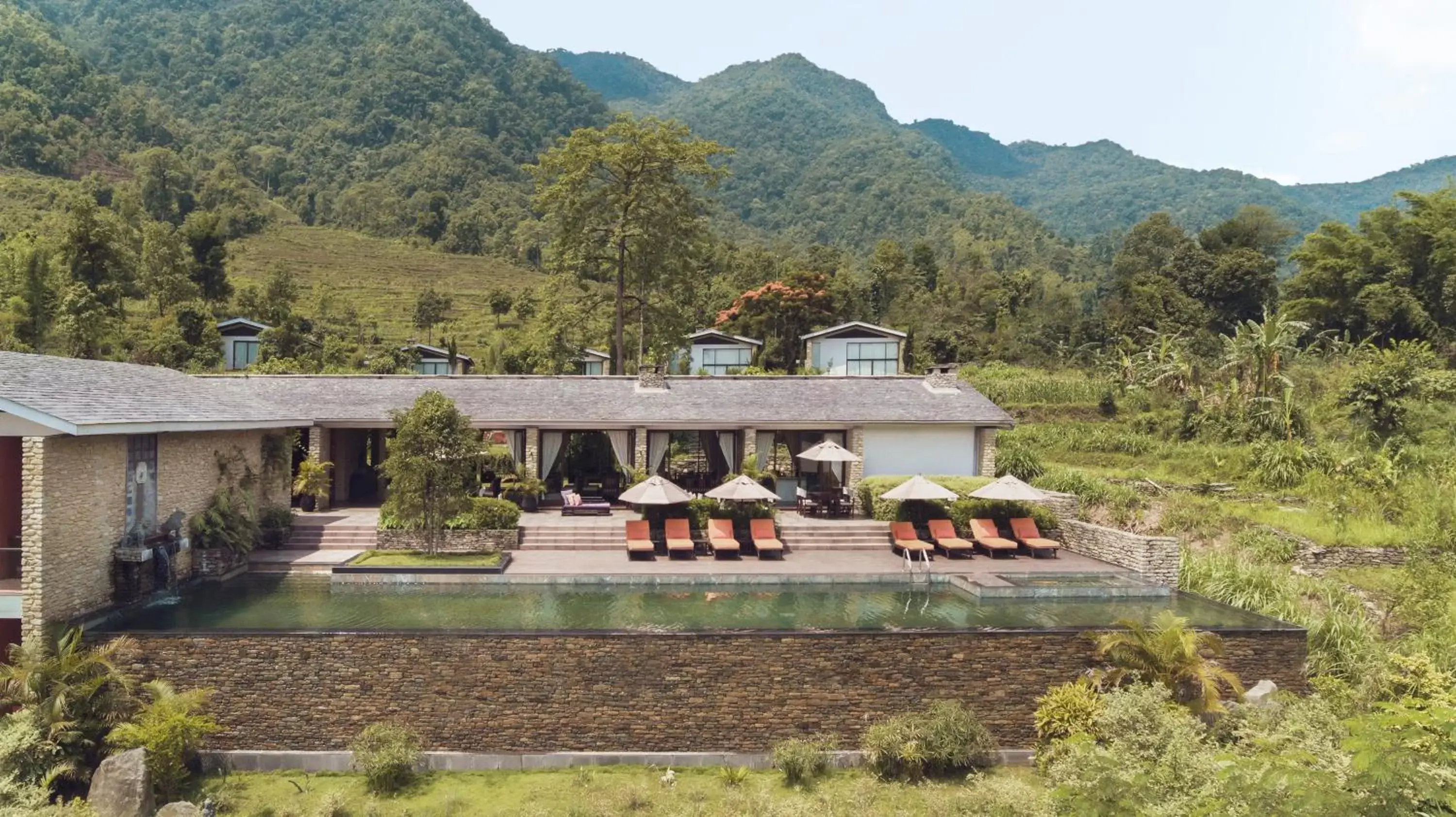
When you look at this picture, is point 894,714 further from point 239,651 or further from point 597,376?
point 597,376

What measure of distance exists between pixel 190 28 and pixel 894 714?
624ft

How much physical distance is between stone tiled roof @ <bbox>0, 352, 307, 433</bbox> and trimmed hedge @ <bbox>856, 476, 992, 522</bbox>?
44.7 ft

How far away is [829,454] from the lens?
2012cm

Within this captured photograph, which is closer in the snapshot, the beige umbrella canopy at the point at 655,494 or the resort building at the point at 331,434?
the resort building at the point at 331,434

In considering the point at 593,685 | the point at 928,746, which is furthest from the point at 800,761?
the point at 593,685

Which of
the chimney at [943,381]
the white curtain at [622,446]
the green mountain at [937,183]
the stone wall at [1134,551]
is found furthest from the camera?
the green mountain at [937,183]

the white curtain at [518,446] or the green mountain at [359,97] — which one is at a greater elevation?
the green mountain at [359,97]

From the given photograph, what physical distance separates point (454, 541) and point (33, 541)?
7.00 meters

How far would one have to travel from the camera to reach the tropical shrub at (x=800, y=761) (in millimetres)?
10250

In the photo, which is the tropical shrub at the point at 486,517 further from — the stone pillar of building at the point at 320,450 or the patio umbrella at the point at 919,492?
the patio umbrella at the point at 919,492

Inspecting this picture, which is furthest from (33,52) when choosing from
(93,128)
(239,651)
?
(239,651)

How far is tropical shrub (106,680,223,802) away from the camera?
31.5 ft

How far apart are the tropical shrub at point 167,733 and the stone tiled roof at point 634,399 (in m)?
10.8

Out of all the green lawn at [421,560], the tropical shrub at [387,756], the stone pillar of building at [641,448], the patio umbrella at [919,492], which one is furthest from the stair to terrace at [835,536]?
the tropical shrub at [387,756]
